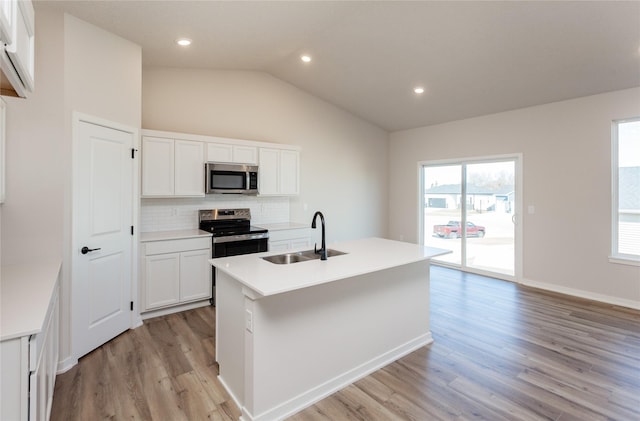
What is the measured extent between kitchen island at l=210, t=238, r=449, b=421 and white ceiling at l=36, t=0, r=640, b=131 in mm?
2403

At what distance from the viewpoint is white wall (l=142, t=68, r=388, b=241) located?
434 centimetres

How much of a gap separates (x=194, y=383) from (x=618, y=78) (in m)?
5.63

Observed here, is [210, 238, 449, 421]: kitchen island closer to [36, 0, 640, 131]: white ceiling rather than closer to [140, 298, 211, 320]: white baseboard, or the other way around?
[140, 298, 211, 320]: white baseboard

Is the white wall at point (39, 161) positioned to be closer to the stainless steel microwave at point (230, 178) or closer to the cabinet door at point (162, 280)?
the cabinet door at point (162, 280)

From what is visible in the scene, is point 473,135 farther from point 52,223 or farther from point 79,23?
point 52,223

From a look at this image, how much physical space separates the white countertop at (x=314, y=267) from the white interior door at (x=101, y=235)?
1.28 metres

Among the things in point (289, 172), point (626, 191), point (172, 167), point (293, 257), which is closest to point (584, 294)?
point (626, 191)

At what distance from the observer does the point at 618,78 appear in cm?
380

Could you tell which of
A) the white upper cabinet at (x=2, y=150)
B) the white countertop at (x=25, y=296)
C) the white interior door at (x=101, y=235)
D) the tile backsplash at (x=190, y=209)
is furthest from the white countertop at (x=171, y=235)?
the white upper cabinet at (x=2, y=150)

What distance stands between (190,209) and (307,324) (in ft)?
9.54

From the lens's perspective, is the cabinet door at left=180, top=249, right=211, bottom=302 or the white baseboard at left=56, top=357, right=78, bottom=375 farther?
the cabinet door at left=180, top=249, right=211, bottom=302

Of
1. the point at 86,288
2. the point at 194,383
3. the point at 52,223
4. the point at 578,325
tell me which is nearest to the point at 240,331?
the point at 194,383

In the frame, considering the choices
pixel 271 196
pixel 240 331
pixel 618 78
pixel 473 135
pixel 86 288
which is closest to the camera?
pixel 240 331

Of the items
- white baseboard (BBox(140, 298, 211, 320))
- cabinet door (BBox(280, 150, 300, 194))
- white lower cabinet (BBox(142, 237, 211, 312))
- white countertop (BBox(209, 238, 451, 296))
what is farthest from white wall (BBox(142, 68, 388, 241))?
white countertop (BBox(209, 238, 451, 296))
